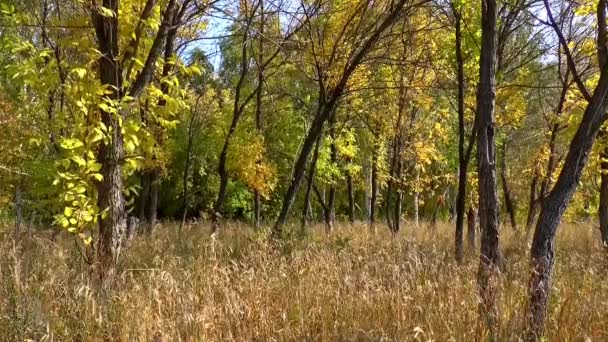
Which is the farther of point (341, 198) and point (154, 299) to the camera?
point (341, 198)

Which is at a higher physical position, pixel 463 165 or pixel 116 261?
pixel 463 165

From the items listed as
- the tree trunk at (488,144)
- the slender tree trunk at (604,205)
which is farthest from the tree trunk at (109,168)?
Answer: the slender tree trunk at (604,205)

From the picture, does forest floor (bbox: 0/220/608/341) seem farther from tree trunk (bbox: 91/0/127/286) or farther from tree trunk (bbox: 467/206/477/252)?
tree trunk (bbox: 467/206/477/252)

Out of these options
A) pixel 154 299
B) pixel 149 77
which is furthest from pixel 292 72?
pixel 154 299

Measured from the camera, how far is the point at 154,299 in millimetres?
4207

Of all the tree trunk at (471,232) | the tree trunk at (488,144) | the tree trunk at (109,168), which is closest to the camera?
the tree trunk at (488,144)

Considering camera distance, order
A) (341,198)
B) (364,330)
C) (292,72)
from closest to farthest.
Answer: (364,330) → (292,72) → (341,198)

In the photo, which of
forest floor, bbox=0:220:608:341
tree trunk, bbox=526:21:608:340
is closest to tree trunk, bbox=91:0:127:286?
forest floor, bbox=0:220:608:341

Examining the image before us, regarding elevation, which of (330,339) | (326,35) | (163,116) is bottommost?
(330,339)

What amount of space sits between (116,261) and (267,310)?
1.41 m

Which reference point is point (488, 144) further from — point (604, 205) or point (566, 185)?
point (604, 205)

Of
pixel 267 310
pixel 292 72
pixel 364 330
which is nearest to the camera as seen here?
pixel 364 330

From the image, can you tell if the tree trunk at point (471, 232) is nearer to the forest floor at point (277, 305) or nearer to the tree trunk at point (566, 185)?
the forest floor at point (277, 305)

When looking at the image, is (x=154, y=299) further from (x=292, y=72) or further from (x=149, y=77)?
(x=292, y=72)
